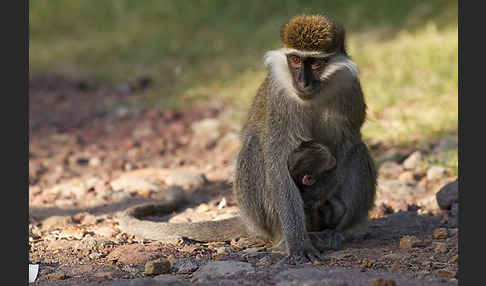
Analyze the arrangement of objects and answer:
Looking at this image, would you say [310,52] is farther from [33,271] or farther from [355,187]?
[33,271]

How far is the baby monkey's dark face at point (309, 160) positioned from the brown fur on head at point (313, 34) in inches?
26.5

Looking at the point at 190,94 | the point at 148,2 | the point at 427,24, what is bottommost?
the point at 190,94

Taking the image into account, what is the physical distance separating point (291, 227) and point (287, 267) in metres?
0.50

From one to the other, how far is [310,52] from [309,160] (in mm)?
760

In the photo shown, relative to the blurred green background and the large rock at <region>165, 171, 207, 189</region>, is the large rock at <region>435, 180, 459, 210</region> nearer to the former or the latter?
the blurred green background

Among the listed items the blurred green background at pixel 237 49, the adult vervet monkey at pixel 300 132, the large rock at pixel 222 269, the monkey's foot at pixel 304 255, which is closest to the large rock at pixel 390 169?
A: the blurred green background at pixel 237 49

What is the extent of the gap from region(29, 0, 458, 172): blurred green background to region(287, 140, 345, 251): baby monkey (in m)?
1.74

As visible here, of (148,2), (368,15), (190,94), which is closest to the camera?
(190,94)

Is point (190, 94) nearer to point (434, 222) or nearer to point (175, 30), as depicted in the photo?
point (175, 30)

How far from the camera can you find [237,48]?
439 inches

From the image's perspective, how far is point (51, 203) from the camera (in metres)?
6.02

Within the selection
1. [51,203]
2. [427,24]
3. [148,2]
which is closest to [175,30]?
[148,2]

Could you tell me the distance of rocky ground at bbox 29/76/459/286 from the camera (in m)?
3.94

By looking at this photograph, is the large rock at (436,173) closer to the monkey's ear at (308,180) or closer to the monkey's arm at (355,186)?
the monkey's arm at (355,186)
